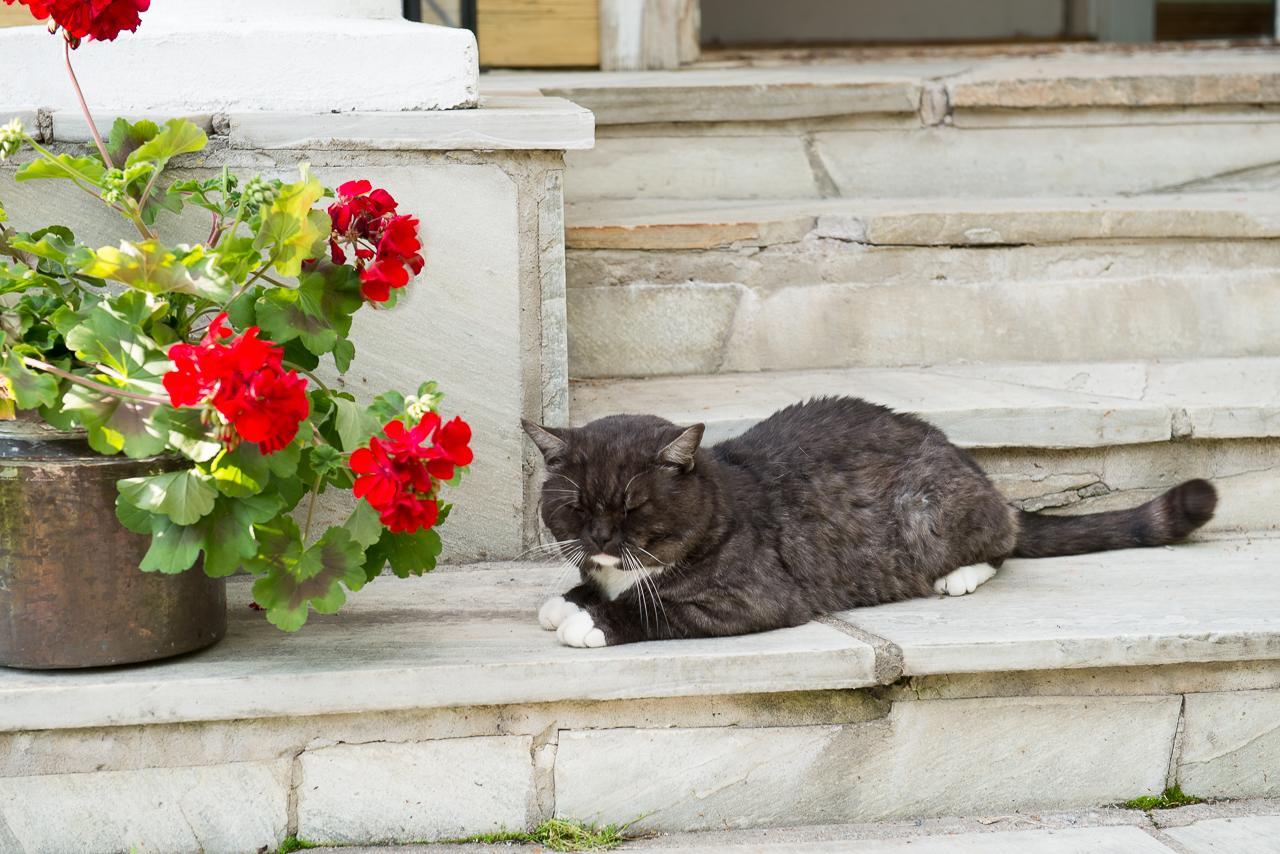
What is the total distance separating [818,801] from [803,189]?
6.80ft

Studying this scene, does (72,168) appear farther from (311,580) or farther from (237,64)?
(311,580)

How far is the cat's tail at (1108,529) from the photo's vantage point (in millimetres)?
2736

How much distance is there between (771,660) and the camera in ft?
6.95

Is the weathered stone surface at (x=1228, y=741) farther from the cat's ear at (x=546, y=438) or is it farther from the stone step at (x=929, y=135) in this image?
the stone step at (x=929, y=135)

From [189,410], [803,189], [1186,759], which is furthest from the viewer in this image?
[803,189]

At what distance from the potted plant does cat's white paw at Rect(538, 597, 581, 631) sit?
240 mm

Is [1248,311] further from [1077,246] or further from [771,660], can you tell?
[771,660]

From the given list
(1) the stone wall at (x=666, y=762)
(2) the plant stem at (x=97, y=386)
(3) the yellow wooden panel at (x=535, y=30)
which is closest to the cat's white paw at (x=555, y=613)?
(1) the stone wall at (x=666, y=762)

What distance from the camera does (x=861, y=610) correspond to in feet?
8.09

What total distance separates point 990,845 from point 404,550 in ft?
3.41

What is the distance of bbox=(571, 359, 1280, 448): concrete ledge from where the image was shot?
9.30 feet

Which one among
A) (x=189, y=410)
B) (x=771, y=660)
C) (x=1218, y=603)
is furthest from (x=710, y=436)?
(x=189, y=410)

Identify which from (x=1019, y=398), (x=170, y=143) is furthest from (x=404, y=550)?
(x=1019, y=398)

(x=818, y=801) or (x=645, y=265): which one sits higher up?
(x=645, y=265)
